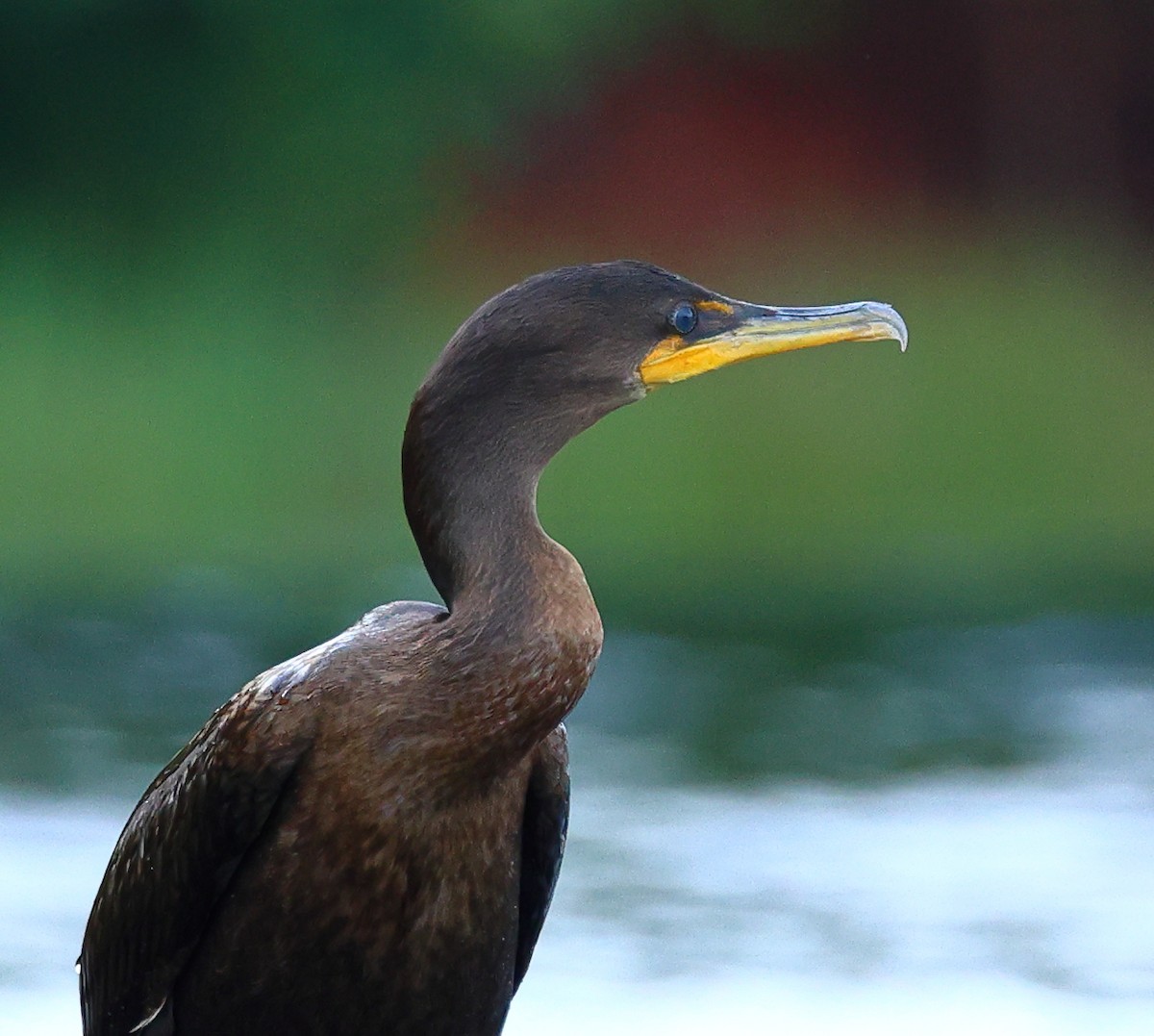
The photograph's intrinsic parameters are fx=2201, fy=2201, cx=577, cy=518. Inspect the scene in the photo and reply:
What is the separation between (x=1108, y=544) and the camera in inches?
314

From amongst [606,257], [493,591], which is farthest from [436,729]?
[606,257]

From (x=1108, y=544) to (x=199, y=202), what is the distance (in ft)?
12.3

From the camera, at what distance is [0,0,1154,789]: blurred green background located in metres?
7.99

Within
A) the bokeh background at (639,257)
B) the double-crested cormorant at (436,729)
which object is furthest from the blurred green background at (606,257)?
the double-crested cormorant at (436,729)

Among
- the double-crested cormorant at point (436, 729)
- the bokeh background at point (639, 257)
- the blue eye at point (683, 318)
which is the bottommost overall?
the double-crested cormorant at point (436, 729)

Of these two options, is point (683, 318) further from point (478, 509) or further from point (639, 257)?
point (639, 257)

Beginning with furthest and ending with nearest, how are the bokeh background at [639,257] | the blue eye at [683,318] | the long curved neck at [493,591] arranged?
the bokeh background at [639,257] → the blue eye at [683,318] → the long curved neck at [493,591]

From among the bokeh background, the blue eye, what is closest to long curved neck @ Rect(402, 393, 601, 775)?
the blue eye

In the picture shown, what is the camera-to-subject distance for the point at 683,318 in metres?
2.54

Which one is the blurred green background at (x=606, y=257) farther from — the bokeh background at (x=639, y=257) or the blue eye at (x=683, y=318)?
the blue eye at (x=683, y=318)

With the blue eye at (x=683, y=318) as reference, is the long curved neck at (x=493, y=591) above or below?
below

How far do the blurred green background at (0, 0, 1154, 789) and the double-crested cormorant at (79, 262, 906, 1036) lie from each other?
16.3 feet

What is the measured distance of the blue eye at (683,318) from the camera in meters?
2.53

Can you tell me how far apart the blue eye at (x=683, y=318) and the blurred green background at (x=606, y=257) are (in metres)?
5.01
